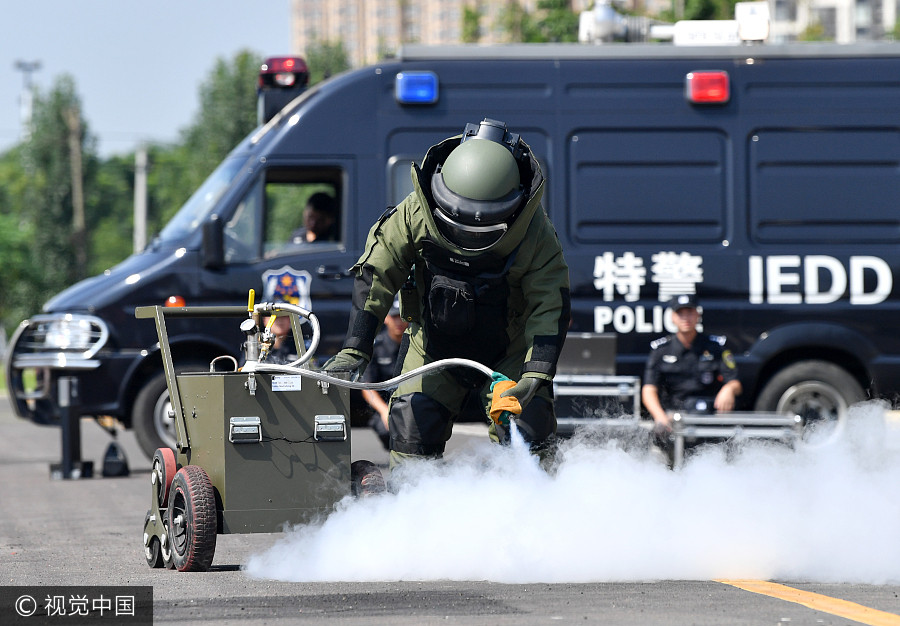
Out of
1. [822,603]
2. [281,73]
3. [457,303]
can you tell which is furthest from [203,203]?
[822,603]

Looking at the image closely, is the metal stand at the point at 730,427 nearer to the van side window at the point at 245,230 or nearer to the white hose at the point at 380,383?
the van side window at the point at 245,230

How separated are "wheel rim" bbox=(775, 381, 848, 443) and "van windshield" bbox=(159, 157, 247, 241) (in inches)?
178

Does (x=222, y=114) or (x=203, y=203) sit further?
(x=222, y=114)

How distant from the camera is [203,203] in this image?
10031mm

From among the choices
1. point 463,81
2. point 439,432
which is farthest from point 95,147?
point 439,432

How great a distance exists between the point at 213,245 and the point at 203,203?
20.9 inches

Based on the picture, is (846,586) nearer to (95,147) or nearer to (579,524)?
(579,524)

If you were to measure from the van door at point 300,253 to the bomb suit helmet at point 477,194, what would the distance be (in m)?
4.36

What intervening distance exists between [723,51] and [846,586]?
5.83 metres

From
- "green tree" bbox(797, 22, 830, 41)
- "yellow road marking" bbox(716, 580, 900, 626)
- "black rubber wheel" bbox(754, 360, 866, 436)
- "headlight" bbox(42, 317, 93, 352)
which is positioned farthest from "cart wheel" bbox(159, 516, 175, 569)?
"green tree" bbox(797, 22, 830, 41)

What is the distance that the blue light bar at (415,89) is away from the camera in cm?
974

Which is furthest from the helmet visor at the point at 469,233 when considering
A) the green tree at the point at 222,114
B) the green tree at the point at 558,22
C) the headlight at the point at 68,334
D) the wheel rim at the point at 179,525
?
the green tree at the point at 222,114

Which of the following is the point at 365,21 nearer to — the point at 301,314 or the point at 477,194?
the point at 301,314

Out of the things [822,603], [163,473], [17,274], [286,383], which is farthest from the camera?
[17,274]
